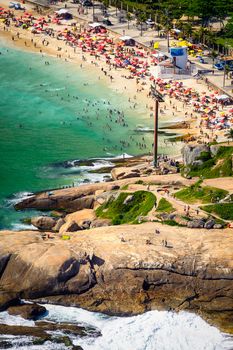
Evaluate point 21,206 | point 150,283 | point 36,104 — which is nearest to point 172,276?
point 150,283

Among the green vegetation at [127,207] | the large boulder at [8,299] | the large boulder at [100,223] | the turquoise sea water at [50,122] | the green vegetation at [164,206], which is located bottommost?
the turquoise sea water at [50,122]

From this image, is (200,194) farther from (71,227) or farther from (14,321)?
(14,321)

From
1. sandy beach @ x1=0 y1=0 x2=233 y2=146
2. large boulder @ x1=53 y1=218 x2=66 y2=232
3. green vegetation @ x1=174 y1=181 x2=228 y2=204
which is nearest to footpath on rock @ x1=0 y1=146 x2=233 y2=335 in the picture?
green vegetation @ x1=174 y1=181 x2=228 y2=204

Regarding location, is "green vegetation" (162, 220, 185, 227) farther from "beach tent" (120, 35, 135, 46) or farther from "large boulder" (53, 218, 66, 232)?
"beach tent" (120, 35, 135, 46)

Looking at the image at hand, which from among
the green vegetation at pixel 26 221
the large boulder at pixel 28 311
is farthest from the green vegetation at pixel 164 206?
the large boulder at pixel 28 311

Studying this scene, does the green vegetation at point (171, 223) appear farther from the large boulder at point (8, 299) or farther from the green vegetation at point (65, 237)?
the large boulder at point (8, 299)

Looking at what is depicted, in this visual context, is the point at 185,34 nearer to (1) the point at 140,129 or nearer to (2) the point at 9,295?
(1) the point at 140,129

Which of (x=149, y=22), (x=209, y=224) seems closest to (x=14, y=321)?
(x=209, y=224)
